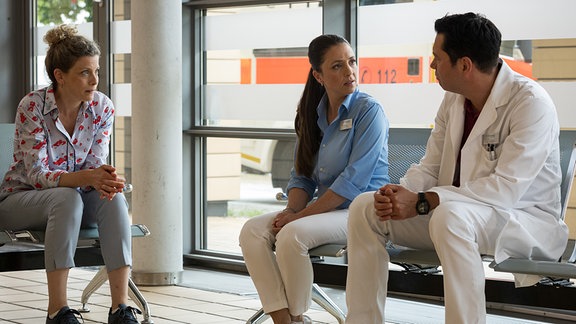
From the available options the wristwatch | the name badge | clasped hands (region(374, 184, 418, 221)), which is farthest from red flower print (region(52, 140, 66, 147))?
the wristwatch

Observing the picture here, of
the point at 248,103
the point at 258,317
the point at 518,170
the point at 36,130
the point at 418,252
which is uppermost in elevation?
the point at 248,103

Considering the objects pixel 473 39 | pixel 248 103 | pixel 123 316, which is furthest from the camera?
pixel 248 103

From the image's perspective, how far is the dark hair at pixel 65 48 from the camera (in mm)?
4199

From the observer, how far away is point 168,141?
18.2ft

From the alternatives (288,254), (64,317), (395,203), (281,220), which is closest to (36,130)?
(64,317)

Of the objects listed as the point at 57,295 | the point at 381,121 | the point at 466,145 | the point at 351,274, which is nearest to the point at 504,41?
the point at 381,121

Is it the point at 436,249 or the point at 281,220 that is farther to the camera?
the point at 281,220

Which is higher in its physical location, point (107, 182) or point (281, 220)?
point (107, 182)

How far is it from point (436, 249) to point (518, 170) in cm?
38

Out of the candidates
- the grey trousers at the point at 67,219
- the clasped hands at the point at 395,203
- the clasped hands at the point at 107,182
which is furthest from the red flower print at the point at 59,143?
the clasped hands at the point at 395,203

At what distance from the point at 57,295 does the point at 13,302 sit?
1.21 meters

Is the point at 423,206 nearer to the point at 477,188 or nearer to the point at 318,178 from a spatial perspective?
the point at 477,188

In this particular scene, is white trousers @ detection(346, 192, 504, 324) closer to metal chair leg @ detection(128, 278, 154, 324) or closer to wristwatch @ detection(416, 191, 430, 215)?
wristwatch @ detection(416, 191, 430, 215)

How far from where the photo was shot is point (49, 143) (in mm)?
4211
